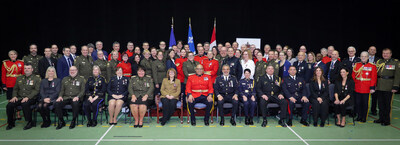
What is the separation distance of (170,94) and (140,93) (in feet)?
2.12

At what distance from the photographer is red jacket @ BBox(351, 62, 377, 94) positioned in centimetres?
505

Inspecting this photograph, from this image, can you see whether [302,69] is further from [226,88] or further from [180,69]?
[180,69]

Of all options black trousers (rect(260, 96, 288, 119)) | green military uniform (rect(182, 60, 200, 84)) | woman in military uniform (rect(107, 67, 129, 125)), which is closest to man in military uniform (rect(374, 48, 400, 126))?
black trousers (rect(260, 96, 288, 119))

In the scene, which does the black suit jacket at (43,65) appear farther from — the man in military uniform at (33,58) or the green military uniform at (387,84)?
the green military uniform at (387,84)

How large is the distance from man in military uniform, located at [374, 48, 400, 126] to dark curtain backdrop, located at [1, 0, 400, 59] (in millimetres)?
4641

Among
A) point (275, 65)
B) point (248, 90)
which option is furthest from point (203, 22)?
point (248, 90)

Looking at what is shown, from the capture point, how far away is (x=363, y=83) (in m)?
5.12

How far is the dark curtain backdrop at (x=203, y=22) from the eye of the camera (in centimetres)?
915

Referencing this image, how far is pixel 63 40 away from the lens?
927cm

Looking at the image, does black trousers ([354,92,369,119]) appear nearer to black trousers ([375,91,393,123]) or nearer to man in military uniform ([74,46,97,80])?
black trousers ([375,91,393,123])

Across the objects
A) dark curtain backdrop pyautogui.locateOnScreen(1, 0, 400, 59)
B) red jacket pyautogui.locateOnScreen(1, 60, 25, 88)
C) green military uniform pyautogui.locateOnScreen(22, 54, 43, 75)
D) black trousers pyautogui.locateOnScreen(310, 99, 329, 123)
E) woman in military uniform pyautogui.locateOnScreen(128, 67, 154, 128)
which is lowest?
black trousers pyautogui.locateOnScreen(310, 99, 329, 123)

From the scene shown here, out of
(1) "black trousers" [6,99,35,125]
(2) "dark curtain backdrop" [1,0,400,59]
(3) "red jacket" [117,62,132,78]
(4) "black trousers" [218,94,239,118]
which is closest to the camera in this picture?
(1) "black trousers" [6,99,35,125]

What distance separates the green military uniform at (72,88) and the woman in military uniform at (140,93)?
98 centimetres

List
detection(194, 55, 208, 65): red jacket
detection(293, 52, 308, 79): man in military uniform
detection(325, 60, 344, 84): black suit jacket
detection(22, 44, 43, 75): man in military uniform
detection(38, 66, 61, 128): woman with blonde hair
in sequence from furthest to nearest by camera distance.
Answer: detection(194, 55, 208, 65): red jacket < detection(22, 44, 43, 75): man in military uniform < detection(293, 52, 308, 79): man in military uniform < detection(325, 60, 344, 84): black suit jacket < detection(38, 66, 61, 128): woman with blonde hair
